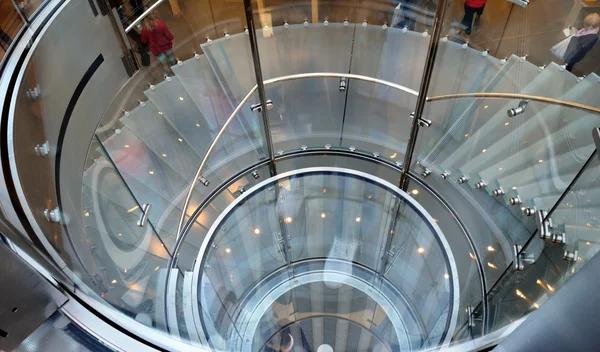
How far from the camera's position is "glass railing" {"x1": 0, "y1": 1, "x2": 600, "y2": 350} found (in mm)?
2887

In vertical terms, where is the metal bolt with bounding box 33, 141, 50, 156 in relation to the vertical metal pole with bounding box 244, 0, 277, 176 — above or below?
below

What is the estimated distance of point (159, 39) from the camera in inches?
167

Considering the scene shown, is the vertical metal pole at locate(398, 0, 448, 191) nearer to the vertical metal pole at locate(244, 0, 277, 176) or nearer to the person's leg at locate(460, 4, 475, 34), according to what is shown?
the person's leg at locate(460, 4, 475, 34)

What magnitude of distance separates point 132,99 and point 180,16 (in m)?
1.06

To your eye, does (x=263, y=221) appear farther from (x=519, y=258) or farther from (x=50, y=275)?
(x=50, y=275)

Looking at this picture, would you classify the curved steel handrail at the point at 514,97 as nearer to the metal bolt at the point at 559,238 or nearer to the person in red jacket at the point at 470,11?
the person in red jacket at the point at 470,11

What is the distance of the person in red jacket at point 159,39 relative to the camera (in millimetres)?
4168

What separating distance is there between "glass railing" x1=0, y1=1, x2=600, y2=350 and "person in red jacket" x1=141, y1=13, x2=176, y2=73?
62 mm

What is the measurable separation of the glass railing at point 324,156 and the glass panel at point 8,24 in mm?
233

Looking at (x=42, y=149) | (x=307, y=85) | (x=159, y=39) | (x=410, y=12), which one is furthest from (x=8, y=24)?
(x=410, y=12)

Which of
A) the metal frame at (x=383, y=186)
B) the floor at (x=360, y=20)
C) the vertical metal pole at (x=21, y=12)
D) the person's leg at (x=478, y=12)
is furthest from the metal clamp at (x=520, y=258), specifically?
the vertical metal pole at (x=21, y=12)

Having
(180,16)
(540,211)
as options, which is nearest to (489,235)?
(540,211)

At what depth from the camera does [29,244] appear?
1.33 meters

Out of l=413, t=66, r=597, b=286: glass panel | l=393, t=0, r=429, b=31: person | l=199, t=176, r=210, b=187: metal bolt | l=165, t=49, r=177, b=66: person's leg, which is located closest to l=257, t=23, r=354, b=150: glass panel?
l=393, t=0, r=429, b=31: person
